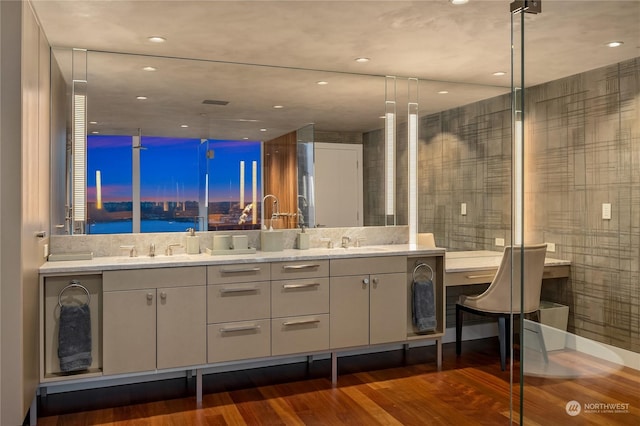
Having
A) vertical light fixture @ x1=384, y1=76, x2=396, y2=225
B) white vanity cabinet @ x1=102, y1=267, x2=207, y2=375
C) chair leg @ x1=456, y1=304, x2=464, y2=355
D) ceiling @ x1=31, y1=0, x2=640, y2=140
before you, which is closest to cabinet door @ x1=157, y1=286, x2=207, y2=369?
white vanity cabinet @ x1=102, y1=267, x2=207, y2=375

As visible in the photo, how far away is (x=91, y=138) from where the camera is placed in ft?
11.2

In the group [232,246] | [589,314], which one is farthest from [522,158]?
[232,246]

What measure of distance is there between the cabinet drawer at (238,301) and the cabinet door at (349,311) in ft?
1.52

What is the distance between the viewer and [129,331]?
3.06m

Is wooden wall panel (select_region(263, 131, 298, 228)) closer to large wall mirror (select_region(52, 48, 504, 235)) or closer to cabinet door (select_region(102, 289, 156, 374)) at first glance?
large wall mirror (select_region(52, 48, 504, 235))

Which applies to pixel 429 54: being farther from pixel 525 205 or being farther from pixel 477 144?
pixel 525 205

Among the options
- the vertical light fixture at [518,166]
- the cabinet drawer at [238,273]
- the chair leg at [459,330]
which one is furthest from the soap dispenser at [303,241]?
the vertical light fixture at [518,166]

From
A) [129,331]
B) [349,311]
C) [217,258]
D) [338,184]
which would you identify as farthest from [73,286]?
[338,184]

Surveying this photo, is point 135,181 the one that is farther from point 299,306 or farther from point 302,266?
point 299,306

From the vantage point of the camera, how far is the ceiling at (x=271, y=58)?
2789mm

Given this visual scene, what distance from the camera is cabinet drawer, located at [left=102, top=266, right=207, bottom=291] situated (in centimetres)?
302

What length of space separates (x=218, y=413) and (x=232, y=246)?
1.14m

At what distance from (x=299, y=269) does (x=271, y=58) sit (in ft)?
4.82

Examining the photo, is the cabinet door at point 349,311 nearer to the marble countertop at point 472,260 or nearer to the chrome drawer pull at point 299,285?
the chrome drawer pull at point 299,285
